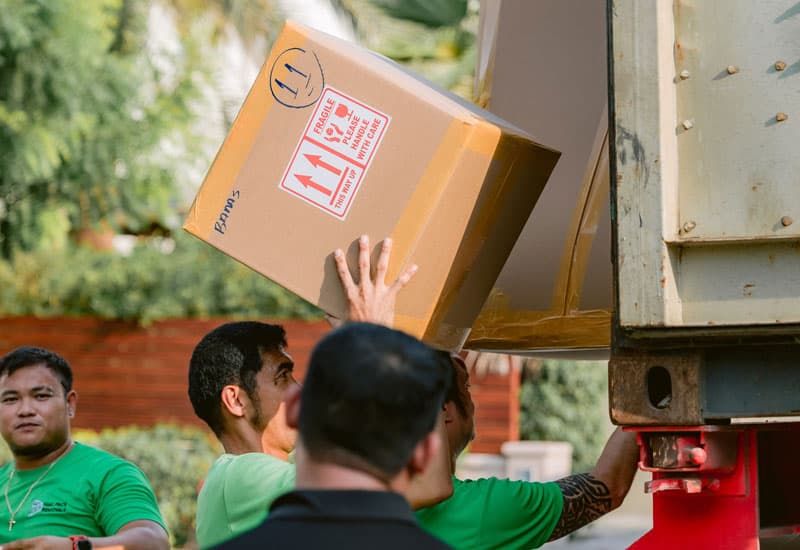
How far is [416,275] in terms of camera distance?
10.0 feet

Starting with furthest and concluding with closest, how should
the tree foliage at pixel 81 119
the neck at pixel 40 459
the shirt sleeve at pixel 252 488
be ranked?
1. the tree foliage at pixel 81 119
2. the neck at pixel 40 459
3. the shirt sleeve at pixel 252 488

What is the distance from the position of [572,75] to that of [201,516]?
1.62 meters

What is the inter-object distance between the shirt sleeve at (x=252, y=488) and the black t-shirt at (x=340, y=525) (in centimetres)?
103

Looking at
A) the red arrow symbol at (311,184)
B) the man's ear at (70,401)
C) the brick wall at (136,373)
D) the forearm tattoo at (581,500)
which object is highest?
the brick wall at (136,373)

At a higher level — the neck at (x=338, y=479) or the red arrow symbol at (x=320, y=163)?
the red arrow symbol at (x=320, y=163)

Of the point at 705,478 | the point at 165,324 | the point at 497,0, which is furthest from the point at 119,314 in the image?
the point at 705,478

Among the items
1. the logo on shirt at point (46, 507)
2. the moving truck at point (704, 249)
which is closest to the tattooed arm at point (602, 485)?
the moving truck at point (704, 249)

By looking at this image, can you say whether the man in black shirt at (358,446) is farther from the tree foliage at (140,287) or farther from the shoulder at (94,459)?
the tree foliage at (140,287)

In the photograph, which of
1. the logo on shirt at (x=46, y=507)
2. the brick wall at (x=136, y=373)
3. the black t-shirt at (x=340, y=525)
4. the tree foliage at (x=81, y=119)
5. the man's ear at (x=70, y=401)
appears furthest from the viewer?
the brick wall at (x=136, y=373)

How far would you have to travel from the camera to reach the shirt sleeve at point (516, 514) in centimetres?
319

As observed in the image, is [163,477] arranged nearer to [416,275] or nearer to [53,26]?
[53,26]

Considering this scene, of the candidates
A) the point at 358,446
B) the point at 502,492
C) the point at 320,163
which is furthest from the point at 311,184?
the point at 358,446

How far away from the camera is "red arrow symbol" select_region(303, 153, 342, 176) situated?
306 cm

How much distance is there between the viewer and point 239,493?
2.92 m
